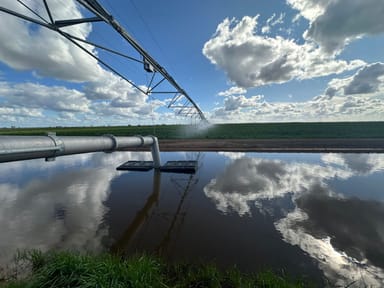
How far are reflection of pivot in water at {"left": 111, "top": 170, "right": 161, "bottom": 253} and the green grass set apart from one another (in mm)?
1164

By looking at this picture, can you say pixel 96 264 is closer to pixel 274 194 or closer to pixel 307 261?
pixel 307 261

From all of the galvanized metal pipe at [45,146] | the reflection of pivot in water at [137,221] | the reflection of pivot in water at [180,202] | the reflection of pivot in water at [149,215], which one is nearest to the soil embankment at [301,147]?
the reflection of pivot in water at [180,202]

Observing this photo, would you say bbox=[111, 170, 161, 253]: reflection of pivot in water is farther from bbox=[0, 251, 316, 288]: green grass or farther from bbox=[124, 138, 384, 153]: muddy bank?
bbox=[124, 138, 384, 153]: muddy bank

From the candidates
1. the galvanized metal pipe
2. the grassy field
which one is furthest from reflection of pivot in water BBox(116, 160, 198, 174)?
the grassy field

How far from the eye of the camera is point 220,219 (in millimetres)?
5199

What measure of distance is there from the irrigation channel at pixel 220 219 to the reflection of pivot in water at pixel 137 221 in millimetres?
26

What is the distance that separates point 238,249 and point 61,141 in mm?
4632

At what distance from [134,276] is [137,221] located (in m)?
2.67

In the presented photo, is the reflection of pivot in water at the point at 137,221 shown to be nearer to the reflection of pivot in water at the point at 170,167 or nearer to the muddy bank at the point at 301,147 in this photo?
the reflection of pivot in water at the point at 170,167

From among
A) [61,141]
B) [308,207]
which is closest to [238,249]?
[308,207]

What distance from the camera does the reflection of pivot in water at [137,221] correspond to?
162 inches

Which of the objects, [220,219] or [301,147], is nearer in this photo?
[220,219]

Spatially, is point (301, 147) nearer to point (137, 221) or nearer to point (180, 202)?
point (180, 202)

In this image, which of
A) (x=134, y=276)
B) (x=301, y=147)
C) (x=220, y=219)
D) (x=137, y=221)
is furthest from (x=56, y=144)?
(x=301, y=147)
